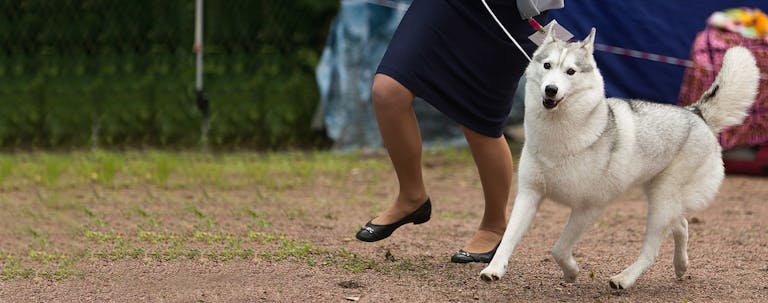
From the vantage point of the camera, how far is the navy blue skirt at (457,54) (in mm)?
4605

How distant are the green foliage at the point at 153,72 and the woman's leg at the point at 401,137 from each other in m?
3.94

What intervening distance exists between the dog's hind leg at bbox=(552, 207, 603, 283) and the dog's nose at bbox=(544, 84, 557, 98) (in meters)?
0.59

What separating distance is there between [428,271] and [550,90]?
4.23ft

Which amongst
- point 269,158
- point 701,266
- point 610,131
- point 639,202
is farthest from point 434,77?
point 269,158

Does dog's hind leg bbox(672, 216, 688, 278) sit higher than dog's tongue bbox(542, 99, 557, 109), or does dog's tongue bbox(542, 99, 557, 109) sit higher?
dog's tongue bbox(542, 99, 557, 109)

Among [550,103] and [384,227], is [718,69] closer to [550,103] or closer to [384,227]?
[384,227]

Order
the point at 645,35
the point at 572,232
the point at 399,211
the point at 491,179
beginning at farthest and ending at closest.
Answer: the point at 645,35 → the point at 399,211 → the point at 491,179 → the point at 572,232

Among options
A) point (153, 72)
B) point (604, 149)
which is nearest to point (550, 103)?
point (604, 149)

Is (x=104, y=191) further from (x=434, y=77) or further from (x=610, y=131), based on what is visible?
(x=610, y=131)

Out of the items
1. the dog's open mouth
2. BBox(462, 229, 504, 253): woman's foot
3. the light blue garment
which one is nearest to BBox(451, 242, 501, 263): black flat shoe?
BBox(462, 229, 504, 253): woman's foot

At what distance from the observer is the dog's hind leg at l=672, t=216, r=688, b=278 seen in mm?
4512

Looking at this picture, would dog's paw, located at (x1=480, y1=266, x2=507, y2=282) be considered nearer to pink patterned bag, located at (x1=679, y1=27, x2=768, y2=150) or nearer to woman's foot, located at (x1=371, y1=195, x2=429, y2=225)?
woman's foot, located at (x1=371, y1=195, x2=429, y2=225)

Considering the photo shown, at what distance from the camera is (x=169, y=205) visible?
670 centimetres

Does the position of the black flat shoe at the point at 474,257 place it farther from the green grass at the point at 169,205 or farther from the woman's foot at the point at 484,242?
the green grass at the point at 169,205
